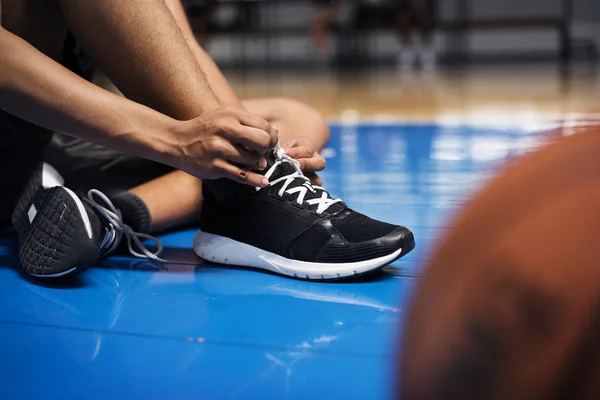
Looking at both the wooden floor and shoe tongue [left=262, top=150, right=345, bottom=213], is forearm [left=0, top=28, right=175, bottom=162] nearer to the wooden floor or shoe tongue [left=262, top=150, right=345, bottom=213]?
shoe tongue [left=262, top=150, right=345, bottom=213]

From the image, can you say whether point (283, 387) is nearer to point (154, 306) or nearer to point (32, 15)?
point (154, 306)

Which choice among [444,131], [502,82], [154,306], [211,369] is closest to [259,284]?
[154,306]

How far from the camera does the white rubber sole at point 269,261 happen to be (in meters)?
0.83

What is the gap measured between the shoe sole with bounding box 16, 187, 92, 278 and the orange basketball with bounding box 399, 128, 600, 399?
587 millimetres

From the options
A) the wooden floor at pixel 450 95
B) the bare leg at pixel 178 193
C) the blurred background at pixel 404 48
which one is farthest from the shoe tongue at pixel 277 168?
the blurred background at pixel 404 48

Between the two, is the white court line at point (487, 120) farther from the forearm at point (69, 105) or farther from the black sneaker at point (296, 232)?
the forearm at point (69, 105)

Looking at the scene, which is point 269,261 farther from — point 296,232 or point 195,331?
point 195,331

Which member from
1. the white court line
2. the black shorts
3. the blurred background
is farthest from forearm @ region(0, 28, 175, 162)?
the blurred background

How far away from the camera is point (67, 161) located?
1.22 m

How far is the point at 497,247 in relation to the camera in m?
0.29

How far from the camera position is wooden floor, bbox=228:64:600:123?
9.21 ft

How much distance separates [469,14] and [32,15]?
7717mm

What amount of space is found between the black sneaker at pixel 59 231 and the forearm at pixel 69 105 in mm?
87

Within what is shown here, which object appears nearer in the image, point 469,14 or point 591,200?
point 591,200
